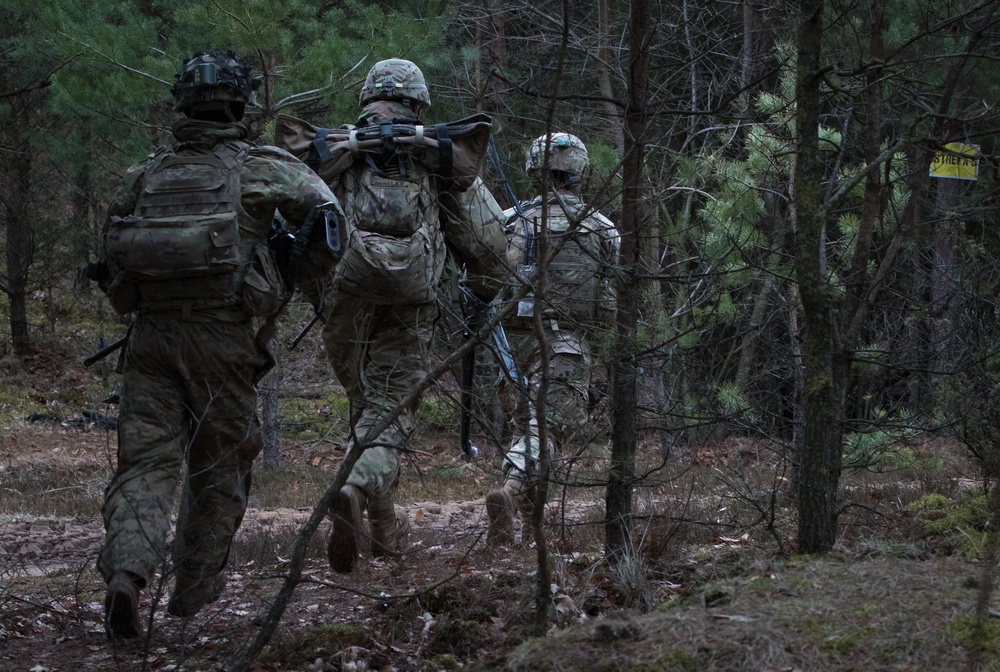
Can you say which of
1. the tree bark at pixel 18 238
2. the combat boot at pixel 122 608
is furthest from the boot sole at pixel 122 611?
the tree bark at pixel 18 238

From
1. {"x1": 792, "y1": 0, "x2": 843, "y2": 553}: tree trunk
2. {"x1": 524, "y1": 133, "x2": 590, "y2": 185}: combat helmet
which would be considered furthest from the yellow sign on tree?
{"x1": 524, "y1": 133, "x2": 590, "y2": 185}: combat helmet

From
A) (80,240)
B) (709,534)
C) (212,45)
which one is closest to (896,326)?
(709,534)

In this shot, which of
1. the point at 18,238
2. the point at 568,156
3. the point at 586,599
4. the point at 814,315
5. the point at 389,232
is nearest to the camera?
the point at 814,315

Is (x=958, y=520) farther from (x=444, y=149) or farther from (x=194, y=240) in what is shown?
(x=194, y=240)

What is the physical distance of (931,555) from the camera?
3730mm

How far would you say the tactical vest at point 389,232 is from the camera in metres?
5.71

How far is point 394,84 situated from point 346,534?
2.52 metres

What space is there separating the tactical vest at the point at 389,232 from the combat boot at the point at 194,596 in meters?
1.74

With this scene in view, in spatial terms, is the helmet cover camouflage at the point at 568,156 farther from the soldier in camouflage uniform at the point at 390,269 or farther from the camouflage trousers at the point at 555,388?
the camouflage trousers at the point at 555,388

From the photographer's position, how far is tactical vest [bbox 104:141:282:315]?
448 cm

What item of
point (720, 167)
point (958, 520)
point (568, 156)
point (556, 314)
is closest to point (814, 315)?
point (958, 520)

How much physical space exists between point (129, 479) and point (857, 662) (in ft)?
9.89

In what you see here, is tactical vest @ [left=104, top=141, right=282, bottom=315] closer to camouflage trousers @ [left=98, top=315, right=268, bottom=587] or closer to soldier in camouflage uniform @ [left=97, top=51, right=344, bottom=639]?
soldier in camouflage uniform @ [left=97, top=51, right=344, bottom=639]

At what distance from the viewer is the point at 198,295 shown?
460 centimetres
